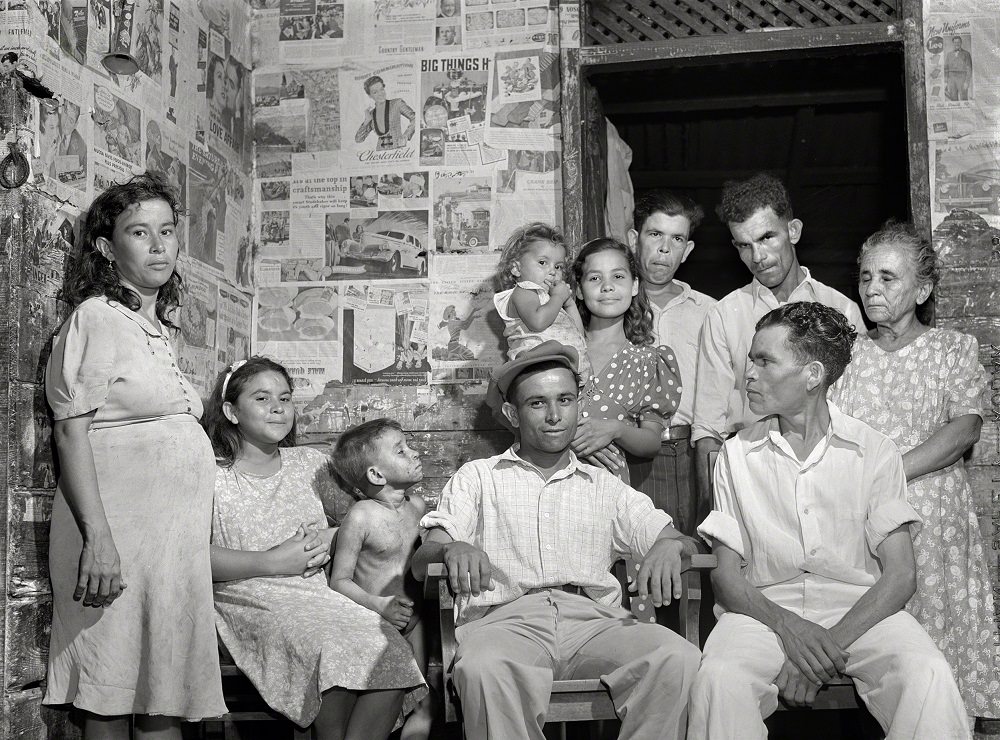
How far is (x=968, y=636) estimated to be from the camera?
3.87 meters

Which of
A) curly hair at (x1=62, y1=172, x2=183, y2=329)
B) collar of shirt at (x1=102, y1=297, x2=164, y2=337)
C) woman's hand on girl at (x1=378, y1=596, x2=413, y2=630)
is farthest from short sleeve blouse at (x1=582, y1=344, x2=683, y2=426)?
curly hair at (x1=62, y1=172, x2=183, y2=329)

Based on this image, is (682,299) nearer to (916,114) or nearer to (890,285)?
(890,285)

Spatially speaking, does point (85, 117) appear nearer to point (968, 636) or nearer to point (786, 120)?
point (968, 636)

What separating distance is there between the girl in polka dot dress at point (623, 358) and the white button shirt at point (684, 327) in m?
0.14

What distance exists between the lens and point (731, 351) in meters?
4.51

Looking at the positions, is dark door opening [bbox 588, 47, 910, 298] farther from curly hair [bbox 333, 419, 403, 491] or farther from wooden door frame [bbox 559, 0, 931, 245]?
curly hair [bbox 333, 419, 403, 491]

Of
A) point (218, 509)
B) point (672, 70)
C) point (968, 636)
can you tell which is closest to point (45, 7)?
point (218, 509)

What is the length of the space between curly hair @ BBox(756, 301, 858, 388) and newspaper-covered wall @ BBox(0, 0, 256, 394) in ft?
8.14

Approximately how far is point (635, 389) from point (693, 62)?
1706 millimetres

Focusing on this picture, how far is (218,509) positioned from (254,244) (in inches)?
69.6

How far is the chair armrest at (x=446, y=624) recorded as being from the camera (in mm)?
3402

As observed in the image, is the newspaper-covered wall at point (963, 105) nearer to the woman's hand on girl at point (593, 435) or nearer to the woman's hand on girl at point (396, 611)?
the woman's hand on girl at point (593, 435)

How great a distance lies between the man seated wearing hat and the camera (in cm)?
325

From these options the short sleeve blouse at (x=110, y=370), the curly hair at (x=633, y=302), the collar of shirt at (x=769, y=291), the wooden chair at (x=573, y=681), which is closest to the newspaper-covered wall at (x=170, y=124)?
the short sleeve blouse at (x=110, y=370)
